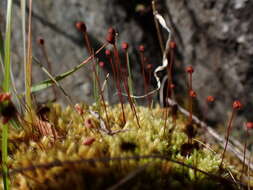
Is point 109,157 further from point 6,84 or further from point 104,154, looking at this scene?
point 6,84

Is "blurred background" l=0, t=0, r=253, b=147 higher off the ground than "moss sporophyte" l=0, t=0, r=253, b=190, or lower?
higher

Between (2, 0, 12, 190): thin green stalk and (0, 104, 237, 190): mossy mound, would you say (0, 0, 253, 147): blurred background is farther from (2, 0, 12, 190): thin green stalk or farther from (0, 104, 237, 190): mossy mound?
(2, 0, 12, 190): thin green stalk

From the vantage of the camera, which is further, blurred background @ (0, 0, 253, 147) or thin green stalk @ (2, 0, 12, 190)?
blurred background @ (0, 0, 253, 147)

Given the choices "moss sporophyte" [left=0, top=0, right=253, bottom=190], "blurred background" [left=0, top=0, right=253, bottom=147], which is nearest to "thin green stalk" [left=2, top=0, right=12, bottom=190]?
"moss sporophyte" [left=0, top=0, right=253, bottom=190]

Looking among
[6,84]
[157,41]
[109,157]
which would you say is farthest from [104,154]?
[157,41]

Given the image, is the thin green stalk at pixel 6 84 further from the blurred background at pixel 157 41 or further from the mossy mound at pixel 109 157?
the blurred background at pixel 157 41

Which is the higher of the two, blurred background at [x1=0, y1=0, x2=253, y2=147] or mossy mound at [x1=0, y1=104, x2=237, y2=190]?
blurred background at [x1=0, y1=0, x2=253, y2=147]
